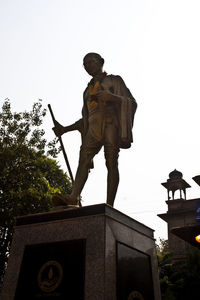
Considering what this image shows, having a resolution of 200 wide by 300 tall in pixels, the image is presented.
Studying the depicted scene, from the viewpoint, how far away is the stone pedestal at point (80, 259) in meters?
4.09

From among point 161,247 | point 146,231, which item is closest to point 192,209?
point 161,247

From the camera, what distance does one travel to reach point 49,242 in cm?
470

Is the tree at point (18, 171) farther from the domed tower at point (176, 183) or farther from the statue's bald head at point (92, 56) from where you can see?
the domed tower at point (176, 183)

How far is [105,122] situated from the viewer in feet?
20.2

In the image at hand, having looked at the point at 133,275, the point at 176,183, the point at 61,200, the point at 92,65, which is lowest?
the point at 133,275

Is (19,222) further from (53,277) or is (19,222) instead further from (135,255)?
(135,255)

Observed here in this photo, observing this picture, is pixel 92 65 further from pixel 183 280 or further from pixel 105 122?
pixel 183 280

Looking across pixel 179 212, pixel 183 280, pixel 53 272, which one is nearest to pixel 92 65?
pixel 53 272

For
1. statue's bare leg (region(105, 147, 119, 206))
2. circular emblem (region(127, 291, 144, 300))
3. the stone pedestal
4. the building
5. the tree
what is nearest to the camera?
A: the stone pedestal

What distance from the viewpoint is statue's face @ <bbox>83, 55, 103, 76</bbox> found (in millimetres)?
6527

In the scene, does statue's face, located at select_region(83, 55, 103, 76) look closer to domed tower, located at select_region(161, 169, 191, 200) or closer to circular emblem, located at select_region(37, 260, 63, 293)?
circular emblem, located at select_region(37, 260, 63, 293)

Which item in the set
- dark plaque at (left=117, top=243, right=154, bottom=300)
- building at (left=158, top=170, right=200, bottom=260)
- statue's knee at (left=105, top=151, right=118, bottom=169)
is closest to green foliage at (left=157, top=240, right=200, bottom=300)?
building at (left=158, top=170, right=200, bottom=260)

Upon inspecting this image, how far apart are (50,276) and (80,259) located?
0.50 m

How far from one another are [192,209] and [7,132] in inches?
778
